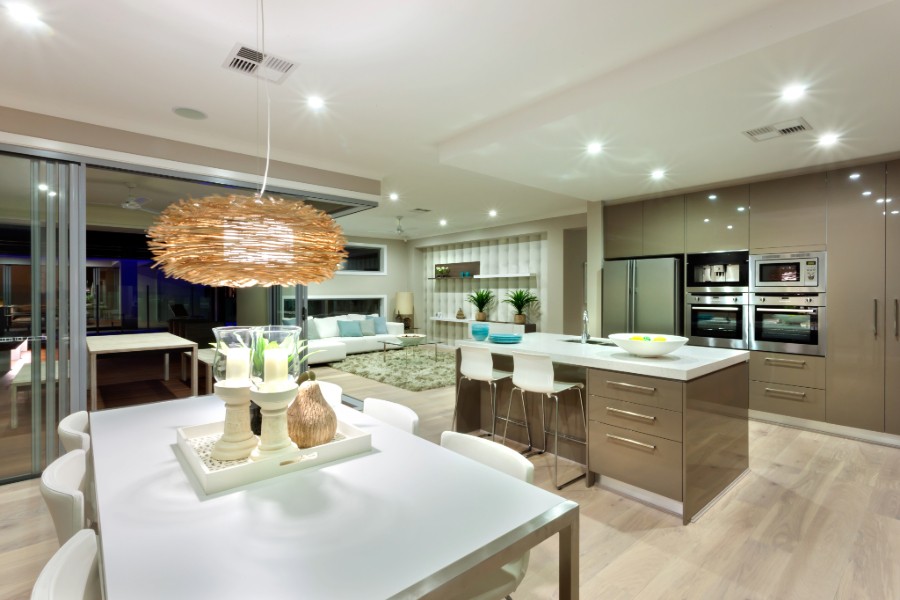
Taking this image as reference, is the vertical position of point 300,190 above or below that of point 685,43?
below

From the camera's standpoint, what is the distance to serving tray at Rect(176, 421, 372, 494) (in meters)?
1.25

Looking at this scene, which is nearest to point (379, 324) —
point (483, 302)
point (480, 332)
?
point (483, 302)

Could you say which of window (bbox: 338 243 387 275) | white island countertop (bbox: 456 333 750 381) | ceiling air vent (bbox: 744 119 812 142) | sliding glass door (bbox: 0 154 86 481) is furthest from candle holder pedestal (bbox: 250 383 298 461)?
window (bbox: 338 243 387 275)

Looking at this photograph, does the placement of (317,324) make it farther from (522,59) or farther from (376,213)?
(522,59)

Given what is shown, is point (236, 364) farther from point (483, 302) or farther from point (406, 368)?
point (483, 302)

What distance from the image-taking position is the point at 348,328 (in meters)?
8.41

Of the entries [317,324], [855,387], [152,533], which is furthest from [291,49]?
[317,324]

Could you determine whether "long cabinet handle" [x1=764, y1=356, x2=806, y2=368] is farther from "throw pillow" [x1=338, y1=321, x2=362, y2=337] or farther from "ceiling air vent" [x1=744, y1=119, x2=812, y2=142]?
"throw pillow" [x1=338, y1=321, x2=362, y2=337]

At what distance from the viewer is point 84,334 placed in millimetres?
3141

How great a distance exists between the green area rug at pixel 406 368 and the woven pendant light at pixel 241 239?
13.3ft

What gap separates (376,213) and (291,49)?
4.71 meters

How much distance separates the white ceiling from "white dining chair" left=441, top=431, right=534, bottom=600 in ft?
6.15

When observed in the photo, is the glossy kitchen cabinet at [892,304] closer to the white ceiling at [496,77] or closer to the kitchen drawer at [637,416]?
the white ceiling at [496,77]

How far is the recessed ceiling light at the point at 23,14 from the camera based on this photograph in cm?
193
